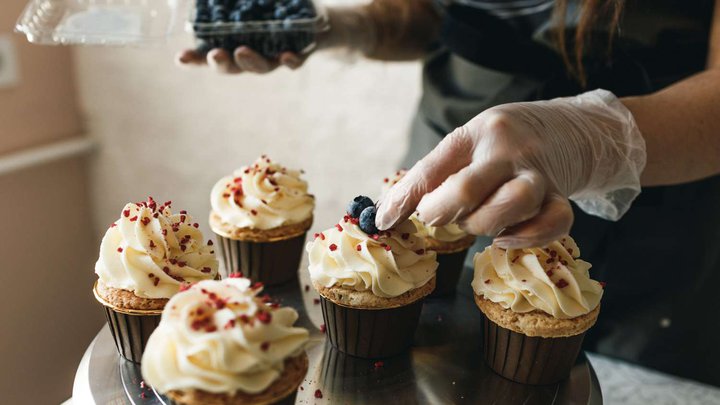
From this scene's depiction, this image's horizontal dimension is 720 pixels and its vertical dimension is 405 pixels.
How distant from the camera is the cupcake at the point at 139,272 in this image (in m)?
1.36

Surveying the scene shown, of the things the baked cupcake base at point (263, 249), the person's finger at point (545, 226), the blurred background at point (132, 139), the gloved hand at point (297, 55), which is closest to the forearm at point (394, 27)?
the gloved hand at point (297, 55)

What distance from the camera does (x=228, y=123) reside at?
3215 millimetres

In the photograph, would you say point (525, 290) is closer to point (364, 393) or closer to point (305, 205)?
point (364, 393)

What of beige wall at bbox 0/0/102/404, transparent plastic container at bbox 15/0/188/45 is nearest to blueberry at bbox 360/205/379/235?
transparent plastic container at bbox 15/0/188/45

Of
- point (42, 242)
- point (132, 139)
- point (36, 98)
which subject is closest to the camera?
point (42, 242)

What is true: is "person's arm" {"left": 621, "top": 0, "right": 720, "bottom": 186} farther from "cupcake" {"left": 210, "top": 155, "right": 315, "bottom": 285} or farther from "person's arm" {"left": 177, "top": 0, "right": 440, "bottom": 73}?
"person's arm" {"left": 177, "top": 0, "right": 440, "bottom": 73}

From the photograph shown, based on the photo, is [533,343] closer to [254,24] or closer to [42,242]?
[254,24]

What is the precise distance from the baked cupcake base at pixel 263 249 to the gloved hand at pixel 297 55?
0.43m

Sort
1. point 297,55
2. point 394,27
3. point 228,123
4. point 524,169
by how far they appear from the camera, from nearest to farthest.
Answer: point 524,169 → point 297,55 → point 394,27 → point 228,123

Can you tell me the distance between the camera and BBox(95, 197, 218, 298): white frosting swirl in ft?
4.45

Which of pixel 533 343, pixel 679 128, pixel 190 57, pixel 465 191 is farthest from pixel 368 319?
pixel 190 57

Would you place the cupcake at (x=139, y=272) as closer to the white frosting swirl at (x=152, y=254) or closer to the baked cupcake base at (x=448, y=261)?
the white frosting swirl at (x=152, y=254)

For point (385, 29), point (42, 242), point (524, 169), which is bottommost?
point (42, 242)

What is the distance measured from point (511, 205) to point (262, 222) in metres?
0.82
